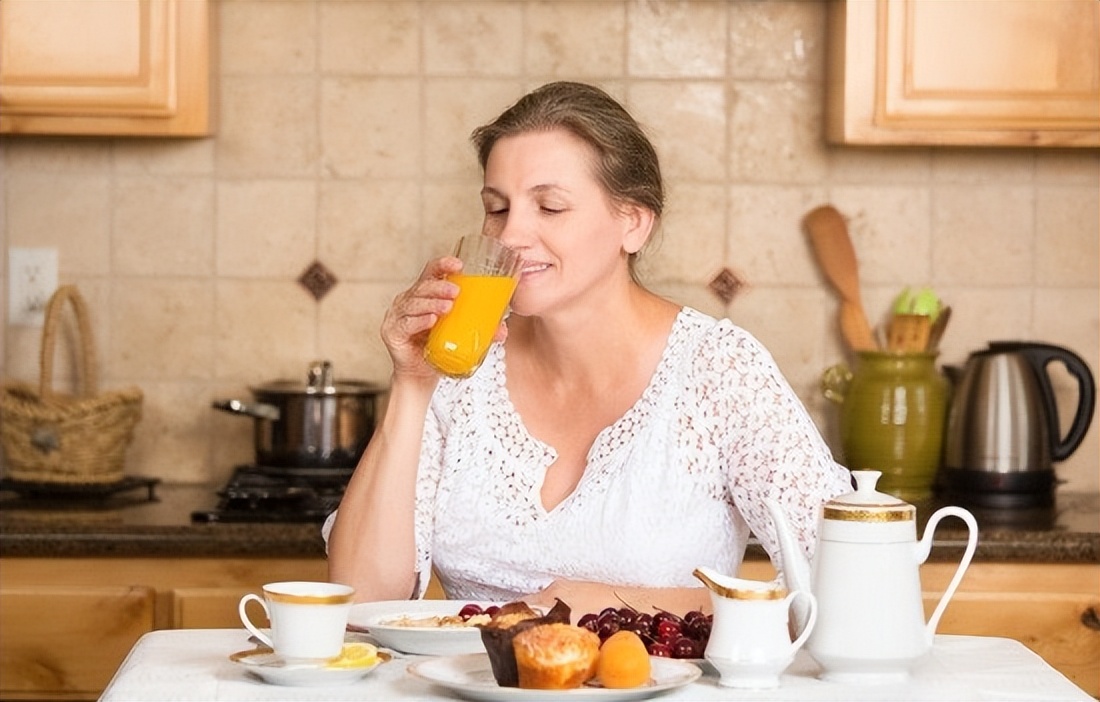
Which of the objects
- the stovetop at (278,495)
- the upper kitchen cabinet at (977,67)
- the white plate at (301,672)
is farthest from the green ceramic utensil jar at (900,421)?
the white plate at (301,672)

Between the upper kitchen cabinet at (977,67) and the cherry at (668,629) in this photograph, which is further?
the upper kitchen cabinet at (977,67)

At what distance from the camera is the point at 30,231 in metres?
3.17

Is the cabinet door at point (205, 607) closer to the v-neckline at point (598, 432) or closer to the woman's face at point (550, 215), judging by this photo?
the v-neckline at point (598, 432)

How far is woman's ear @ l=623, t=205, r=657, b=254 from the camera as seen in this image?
2.20 meters

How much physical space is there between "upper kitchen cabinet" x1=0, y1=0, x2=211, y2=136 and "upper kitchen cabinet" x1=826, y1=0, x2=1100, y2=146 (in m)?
1.22

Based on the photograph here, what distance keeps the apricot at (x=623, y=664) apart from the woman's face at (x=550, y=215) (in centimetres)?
76

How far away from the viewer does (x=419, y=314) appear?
1.86m

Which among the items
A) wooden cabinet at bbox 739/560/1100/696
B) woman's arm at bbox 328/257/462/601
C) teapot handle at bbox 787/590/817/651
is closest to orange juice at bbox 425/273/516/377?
woman's arm at bbox 328/257/462/601

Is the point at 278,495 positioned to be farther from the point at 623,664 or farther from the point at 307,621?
the point at 623,664

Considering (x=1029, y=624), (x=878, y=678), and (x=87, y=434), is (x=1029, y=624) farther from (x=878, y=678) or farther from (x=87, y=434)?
(x=87, y=434)

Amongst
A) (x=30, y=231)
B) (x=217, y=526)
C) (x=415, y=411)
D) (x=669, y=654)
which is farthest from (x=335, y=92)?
(x=669, y=654)

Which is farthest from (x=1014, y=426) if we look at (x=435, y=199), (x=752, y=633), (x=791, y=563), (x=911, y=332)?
(x=752, y=633)

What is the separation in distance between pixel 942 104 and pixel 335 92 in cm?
115

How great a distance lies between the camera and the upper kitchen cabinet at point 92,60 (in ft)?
9.52
